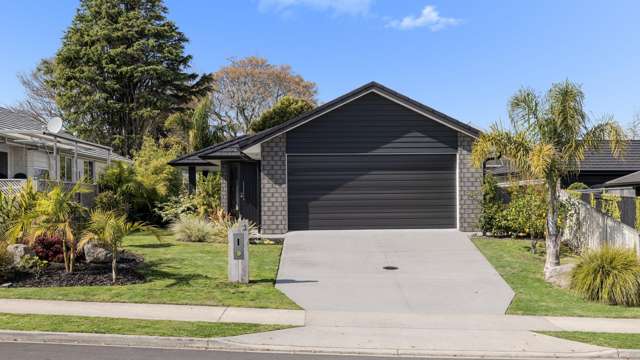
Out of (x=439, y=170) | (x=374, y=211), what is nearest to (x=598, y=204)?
(x=439, y=170)

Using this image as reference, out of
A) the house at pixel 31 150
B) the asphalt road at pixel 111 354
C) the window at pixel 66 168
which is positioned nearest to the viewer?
the asphalt road at pixel 111 354

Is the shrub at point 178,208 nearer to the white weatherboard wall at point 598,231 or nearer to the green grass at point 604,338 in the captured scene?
the white weatherboard wall at point 598,231

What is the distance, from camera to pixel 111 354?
6156 millimetres

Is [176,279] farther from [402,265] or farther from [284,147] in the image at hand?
[284,147]

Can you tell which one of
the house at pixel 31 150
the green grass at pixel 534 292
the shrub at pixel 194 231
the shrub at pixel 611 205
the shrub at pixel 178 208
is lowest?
the green grass at pixel 534 292

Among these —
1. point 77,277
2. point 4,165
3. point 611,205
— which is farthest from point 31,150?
point 611,205

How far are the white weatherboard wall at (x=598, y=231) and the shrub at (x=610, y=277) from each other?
1053 millimetres

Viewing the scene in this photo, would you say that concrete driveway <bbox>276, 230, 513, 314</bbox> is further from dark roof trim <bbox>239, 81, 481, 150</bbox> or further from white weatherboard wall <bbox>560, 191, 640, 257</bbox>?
dark roof trim <bbox>239, 81, 481, 150</bbox>

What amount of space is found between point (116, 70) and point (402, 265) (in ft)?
97.8

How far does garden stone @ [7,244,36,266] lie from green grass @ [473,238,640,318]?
9.54 metres

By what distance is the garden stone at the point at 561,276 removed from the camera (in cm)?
1026

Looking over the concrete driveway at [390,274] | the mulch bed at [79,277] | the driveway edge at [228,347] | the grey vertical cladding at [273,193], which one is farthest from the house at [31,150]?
the driveway edge at [228,347]

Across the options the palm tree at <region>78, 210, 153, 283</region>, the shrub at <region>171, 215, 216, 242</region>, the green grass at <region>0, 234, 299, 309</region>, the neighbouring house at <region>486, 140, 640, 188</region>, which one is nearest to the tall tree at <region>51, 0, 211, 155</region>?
the shrub at <region>171, 215, 216, 242</region>

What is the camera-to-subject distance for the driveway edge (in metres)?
6.49
